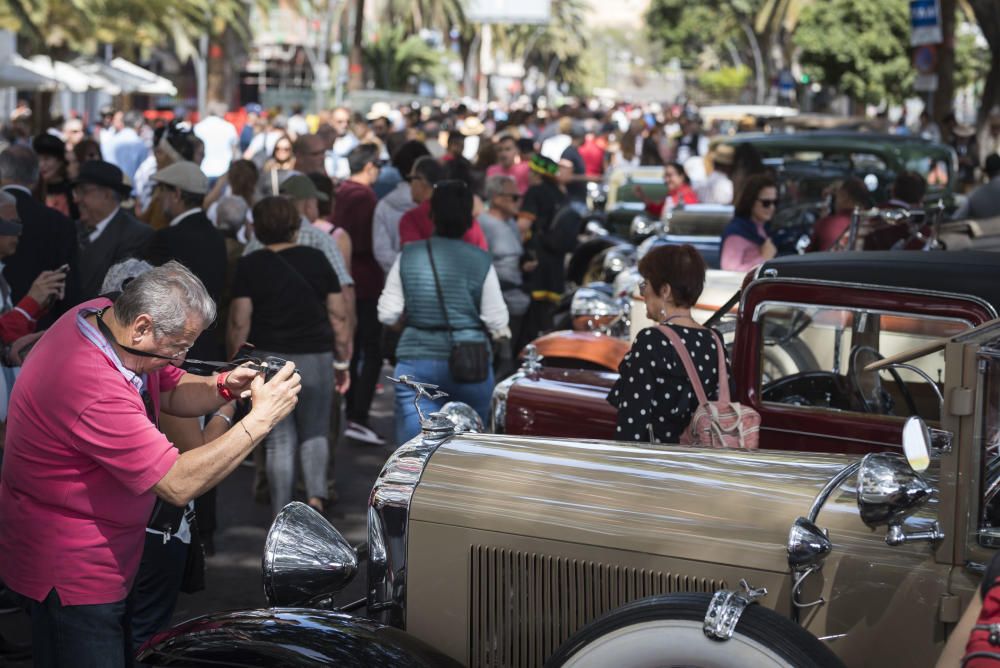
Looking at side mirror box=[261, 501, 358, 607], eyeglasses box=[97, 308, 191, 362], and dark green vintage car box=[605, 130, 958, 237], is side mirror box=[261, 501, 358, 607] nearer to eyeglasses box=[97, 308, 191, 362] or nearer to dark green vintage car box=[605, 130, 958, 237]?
eyeglasses box=[97, 308, 191, 362]

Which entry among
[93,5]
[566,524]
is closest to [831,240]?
[566,524]

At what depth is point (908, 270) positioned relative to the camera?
5379 mm

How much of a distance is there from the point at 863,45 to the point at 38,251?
1689 inches

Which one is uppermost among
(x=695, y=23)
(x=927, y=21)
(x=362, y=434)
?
(x=695, y=23)

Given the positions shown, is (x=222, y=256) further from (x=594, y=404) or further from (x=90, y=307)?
(x=90, y=307)

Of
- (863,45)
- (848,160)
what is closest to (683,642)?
(848,160)

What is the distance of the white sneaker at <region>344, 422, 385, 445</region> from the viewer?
9.55 m

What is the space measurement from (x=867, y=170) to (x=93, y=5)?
105 ft

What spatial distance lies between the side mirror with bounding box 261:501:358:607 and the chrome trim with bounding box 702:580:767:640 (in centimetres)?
150

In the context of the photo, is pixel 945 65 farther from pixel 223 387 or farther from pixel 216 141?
pixel 223 387

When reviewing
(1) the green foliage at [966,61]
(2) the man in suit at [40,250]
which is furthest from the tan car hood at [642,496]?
(1) the green foliage at [966,61]

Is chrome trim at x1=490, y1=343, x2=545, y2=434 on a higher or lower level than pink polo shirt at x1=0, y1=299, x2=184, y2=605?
lower

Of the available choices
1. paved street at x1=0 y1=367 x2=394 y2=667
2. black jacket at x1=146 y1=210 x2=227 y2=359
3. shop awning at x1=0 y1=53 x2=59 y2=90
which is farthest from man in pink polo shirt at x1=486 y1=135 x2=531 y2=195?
shop awning at x1=0 y1=53 x2=59 y2=90

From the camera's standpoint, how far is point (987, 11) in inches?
1031
